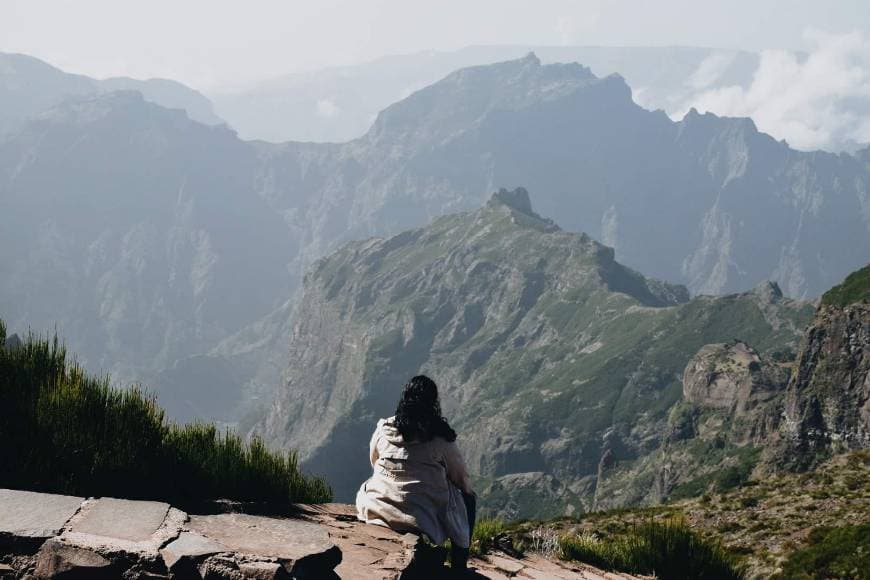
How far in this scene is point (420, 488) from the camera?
10273 millimetres

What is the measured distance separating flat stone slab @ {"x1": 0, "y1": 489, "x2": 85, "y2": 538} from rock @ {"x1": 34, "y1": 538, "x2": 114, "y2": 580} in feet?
1.77

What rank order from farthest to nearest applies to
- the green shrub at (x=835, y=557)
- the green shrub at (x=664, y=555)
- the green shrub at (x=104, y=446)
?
the green shrub at (x=835, y=557)
the green shrub at (x=664, y=555)
the green shrub at (x=104, y=446)

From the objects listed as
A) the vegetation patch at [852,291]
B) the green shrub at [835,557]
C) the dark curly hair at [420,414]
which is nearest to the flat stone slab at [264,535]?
the dark curly hair at [420,414]

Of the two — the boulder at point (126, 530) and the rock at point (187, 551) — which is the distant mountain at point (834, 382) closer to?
the boulder at point (126, 530)

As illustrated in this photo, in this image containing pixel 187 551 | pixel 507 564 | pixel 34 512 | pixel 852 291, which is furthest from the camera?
pixel 852 291

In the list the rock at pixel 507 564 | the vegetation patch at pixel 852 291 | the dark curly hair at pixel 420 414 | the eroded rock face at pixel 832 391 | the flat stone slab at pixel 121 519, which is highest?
the vegetation patch at pixel 852 291

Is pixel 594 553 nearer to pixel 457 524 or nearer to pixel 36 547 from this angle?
A: pixel 457 524

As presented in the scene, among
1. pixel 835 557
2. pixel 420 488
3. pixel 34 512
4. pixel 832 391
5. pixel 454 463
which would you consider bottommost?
pixel 835 557

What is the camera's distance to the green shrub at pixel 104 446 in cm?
966

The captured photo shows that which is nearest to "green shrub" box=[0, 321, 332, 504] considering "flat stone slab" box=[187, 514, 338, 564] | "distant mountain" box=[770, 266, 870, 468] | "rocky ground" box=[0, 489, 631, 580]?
"rocky ground" box=[0, 489, 631, 580]

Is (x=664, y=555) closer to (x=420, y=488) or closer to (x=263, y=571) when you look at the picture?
(x=420, y=488)

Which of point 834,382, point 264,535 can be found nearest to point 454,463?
point 264,535

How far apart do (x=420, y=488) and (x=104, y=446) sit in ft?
13.8

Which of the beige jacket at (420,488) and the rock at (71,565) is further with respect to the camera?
the beige jacket at (420,488)
